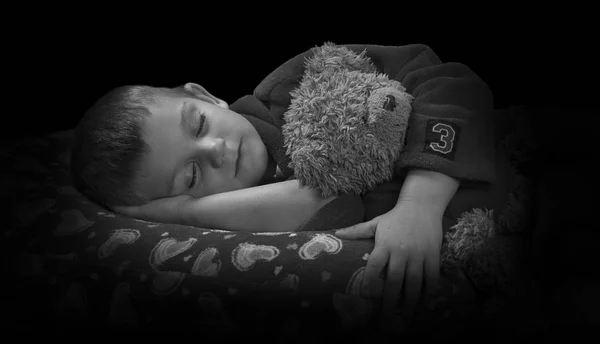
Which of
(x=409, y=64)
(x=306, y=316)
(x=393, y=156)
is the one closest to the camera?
(x=306, y=316)

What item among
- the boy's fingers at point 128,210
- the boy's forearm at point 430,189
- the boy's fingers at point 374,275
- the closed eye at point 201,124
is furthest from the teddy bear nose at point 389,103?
the boy's fingers at point 128,210

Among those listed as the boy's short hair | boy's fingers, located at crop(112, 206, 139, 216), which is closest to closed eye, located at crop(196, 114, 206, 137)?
the boy's short hair

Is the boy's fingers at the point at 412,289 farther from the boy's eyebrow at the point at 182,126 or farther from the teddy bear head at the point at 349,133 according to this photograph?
the boy's eyebrow at the point at 182,126

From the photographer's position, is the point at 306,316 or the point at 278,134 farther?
the point at 278,134

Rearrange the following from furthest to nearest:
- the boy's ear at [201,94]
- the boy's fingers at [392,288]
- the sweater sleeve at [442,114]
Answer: the boy's ear at [201,94]
the sweater sleeve at [442,114]
the boy's fingers at [392,288]

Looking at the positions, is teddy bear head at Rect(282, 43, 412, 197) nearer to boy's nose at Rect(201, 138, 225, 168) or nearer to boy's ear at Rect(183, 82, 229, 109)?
boy's nose at Rect(201, 138, 225, 168)

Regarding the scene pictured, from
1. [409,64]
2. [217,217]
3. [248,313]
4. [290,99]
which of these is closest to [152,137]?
[217,217]

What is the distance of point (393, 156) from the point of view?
0.93 meters

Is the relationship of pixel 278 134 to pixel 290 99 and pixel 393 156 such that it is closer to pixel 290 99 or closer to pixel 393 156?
pixel 290 99

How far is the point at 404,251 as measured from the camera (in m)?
0.82

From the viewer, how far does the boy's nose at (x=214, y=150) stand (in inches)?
40.8

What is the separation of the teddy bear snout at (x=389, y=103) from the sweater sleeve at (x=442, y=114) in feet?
0.20

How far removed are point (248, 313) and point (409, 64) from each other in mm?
649

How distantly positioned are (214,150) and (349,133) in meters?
0.30
